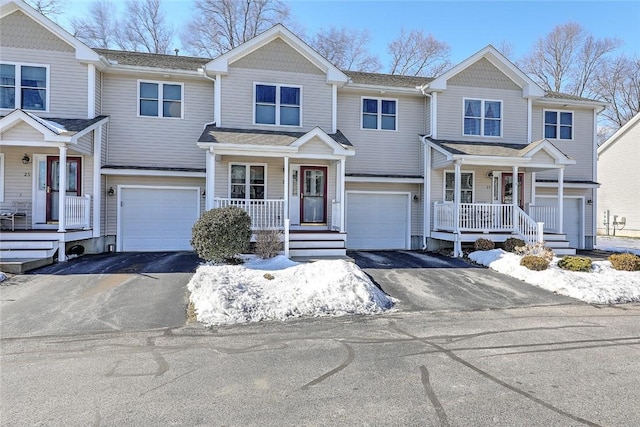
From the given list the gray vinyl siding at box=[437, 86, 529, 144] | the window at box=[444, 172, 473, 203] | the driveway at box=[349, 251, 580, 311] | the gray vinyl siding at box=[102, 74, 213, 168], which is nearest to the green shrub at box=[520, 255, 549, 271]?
the driveway at box=[349, 251, 580, 311]

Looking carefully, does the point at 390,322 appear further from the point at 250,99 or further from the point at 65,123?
the point at 65,123

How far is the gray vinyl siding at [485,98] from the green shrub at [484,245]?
13.9ft

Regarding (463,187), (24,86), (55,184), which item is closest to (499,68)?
(463,187)

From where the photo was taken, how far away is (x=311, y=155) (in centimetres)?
1213

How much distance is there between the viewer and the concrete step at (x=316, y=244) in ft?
38.5

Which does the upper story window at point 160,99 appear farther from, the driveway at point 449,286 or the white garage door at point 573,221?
the white garage door at point 573,221

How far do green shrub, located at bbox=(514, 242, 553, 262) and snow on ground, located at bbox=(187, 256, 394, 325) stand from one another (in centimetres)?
546

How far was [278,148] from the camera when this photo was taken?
11820 mm

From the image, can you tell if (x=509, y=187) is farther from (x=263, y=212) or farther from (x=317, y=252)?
(x=263, y=212)

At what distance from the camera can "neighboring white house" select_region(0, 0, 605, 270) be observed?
1205cm

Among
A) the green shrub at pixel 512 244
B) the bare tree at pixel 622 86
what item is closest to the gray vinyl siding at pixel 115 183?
the green shrub at pixel 512 244

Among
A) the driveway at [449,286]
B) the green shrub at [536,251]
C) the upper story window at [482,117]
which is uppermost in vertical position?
the upper story window at [482,117]

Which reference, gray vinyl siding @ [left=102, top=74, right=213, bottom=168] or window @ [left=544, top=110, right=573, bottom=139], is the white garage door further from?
gray vinyl siding @ [left=102, top=74, right=213, bottom=168]

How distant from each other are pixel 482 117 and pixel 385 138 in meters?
3.90
